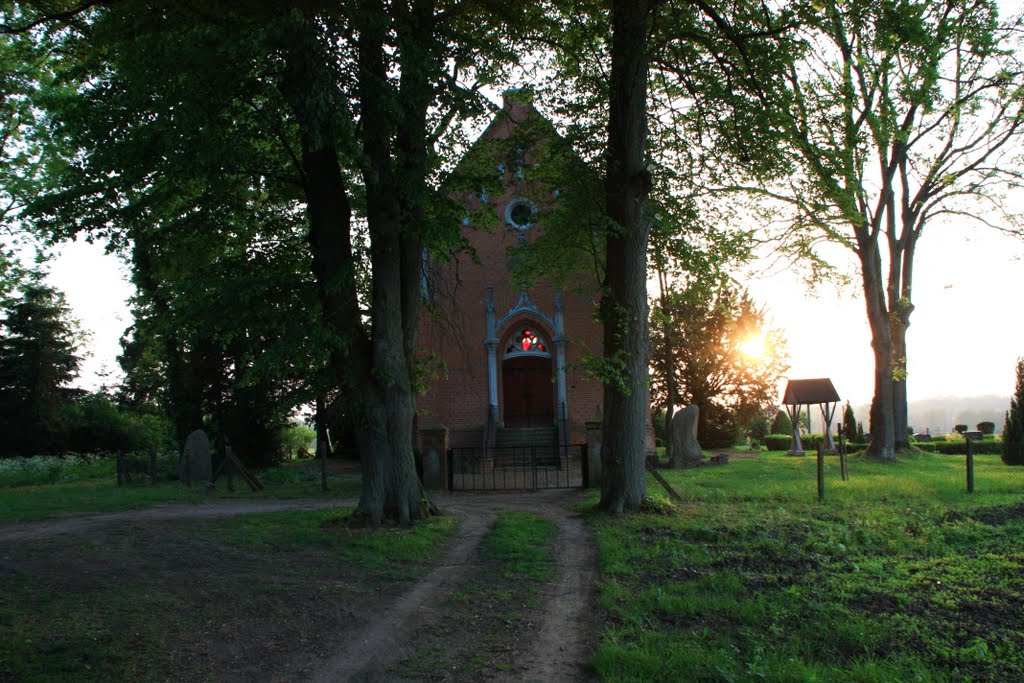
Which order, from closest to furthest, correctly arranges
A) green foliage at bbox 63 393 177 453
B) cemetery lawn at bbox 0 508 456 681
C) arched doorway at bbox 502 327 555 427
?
1. cemetery lawn at bbox 0 508 456 681
2. arched doorway at bbox 502 327 555 427
3. green foliage at bbox 63 393 177 453

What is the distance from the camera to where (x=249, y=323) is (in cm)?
1120

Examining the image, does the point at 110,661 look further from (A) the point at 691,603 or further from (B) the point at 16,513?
(B) the point at 16,513

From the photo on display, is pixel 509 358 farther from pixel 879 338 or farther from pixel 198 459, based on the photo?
pixel 879 338

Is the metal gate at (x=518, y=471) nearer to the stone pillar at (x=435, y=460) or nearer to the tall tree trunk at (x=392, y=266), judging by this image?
the stone pillar at (x=435, y=460)

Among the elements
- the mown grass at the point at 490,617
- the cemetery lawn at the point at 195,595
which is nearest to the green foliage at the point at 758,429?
the cemetery lawn at the point at 195,595

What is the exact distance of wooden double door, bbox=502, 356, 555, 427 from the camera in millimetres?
26375

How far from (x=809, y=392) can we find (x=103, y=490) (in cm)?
2454

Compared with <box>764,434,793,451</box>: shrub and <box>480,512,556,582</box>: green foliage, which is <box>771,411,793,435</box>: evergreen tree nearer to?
<box>764,434,793,451</box>: shrub

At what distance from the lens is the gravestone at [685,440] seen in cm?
2234

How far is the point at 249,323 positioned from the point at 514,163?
547 cm

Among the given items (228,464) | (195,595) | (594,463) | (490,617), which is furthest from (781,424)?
(195,595)

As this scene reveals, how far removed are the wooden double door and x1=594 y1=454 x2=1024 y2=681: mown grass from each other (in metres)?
13.7

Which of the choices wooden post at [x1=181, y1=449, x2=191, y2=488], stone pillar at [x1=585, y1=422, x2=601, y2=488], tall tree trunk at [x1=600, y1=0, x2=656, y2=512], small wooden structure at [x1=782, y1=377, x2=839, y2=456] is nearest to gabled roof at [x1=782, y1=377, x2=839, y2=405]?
small wooden structure at [x1=782, y1=377, x2=839, y2=456]

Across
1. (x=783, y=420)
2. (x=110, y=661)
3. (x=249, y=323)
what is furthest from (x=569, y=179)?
(x=783, y=420)
